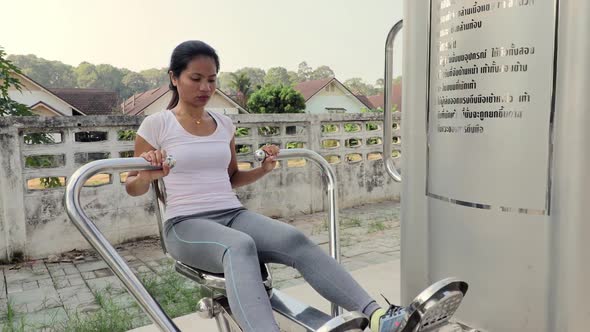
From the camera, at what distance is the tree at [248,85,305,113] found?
100.0ft

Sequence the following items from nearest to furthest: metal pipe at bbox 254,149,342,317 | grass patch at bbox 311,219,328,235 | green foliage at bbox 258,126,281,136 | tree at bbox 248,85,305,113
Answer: metal pipe at bbox 254,149,342,317
grass patch at bbox 311,219,328,235
green foliage at bbox 258,126,281,136
tree at bbox 248,85,305,113

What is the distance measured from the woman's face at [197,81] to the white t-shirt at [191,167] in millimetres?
96

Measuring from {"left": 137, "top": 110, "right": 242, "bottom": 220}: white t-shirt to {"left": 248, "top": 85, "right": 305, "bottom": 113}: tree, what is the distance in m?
28.3

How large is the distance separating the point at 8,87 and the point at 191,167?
13.5 feet

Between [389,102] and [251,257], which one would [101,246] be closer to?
[251,257]

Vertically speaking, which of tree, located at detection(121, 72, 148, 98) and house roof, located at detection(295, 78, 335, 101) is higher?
tree, located at detection(121, 72, 148, 98)

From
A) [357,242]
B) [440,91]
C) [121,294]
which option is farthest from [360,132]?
[440,91]

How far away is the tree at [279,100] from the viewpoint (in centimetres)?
3047

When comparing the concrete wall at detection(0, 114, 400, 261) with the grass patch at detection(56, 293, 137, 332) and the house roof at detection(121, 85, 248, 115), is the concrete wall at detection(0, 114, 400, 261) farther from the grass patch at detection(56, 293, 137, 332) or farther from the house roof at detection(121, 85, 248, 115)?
the house roof at detection(121, 85, 248, 115)

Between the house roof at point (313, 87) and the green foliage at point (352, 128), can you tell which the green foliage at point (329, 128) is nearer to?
the green foliage at point (352, 128)

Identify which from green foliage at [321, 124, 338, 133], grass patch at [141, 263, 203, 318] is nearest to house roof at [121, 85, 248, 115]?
green foliage at [321, 124, 338, 133]

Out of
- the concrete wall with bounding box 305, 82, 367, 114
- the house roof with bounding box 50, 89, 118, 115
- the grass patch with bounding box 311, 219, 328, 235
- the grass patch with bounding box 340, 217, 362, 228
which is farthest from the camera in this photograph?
the concrete wall with bounding box 305, 82, 367, 114

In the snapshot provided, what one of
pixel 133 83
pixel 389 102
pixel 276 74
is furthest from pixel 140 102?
pixel 389 102

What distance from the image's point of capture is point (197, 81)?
1880 mm
